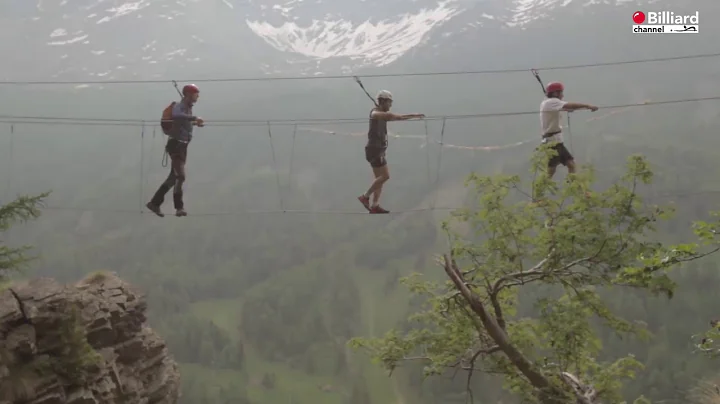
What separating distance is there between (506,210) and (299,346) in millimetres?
89439

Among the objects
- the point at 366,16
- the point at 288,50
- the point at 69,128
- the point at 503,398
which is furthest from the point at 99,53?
the point at 503,398

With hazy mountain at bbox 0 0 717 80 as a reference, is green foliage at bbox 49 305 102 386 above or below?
below

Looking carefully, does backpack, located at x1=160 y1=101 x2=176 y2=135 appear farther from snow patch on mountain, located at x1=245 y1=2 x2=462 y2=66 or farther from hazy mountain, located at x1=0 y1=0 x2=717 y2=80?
snow patch on mountain, located at x1=245 y1=2 x2=462 y2=66

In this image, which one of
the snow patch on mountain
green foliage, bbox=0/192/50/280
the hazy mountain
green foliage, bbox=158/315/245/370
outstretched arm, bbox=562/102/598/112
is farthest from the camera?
the snow patch on mountain

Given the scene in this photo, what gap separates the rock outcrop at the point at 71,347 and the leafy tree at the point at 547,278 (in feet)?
23.4

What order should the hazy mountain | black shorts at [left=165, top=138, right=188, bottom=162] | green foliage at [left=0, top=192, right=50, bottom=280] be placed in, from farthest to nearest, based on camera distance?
the hazy mountain
green foliage at [left=0, top=192, right=50, bottom=280]
black shorts at [left=165, top=138, right=188, bottom=162]

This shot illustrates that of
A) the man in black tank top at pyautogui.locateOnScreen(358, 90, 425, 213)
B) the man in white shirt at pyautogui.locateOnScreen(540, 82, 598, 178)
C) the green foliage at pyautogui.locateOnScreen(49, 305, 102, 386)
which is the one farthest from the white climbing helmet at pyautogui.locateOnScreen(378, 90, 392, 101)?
the green foliage at pyautogui.locateOnScreen(49, 305, 102, 386)

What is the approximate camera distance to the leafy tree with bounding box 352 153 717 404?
23.4 feet

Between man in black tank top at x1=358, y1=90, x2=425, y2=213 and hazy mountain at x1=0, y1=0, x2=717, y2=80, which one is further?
hazy mountain at x1=0, y1=0, x2=717, y2=80

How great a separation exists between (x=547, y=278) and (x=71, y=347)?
10650mm

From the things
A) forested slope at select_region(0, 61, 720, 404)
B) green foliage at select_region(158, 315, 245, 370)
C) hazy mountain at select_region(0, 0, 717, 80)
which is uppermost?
hazy mountain at select_region(0, 0, 717, 80)

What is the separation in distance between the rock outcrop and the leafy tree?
7.12 meters

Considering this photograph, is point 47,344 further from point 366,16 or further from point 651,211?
point 366,16

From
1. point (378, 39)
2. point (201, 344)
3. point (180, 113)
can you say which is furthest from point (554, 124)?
point (378, 39)
